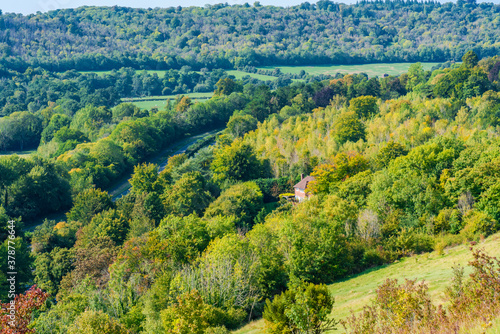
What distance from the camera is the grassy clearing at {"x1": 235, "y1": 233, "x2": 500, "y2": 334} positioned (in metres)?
26.9

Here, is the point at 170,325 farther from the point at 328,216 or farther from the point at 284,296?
the point at 328,216

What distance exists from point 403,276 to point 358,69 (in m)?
161

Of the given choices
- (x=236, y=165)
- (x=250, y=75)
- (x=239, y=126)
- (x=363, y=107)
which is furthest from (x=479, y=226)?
(x=250, y=75)

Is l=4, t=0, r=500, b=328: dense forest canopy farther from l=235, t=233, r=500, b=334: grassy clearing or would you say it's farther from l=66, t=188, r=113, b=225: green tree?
l=235, t=233, r=500, b=334: grassy clearing

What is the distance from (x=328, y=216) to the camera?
43.7 metres

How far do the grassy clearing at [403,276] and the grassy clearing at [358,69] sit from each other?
142550mm

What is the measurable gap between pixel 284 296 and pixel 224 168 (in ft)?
159

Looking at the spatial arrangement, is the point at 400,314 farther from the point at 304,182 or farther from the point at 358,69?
the point at 358,69

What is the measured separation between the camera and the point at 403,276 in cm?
3081

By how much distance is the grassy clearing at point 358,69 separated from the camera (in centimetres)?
17488

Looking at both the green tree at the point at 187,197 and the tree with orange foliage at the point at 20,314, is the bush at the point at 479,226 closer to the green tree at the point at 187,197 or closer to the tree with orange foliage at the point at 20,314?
the green tree at the point at 187,197

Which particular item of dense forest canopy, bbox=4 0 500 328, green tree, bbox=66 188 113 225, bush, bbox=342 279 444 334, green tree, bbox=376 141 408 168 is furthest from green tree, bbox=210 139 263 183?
bush, bbox=342 279 444 334

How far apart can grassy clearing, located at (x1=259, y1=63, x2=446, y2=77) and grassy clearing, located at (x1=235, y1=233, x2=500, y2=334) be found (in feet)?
468

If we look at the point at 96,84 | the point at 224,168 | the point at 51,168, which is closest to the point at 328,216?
the point at 224,168
